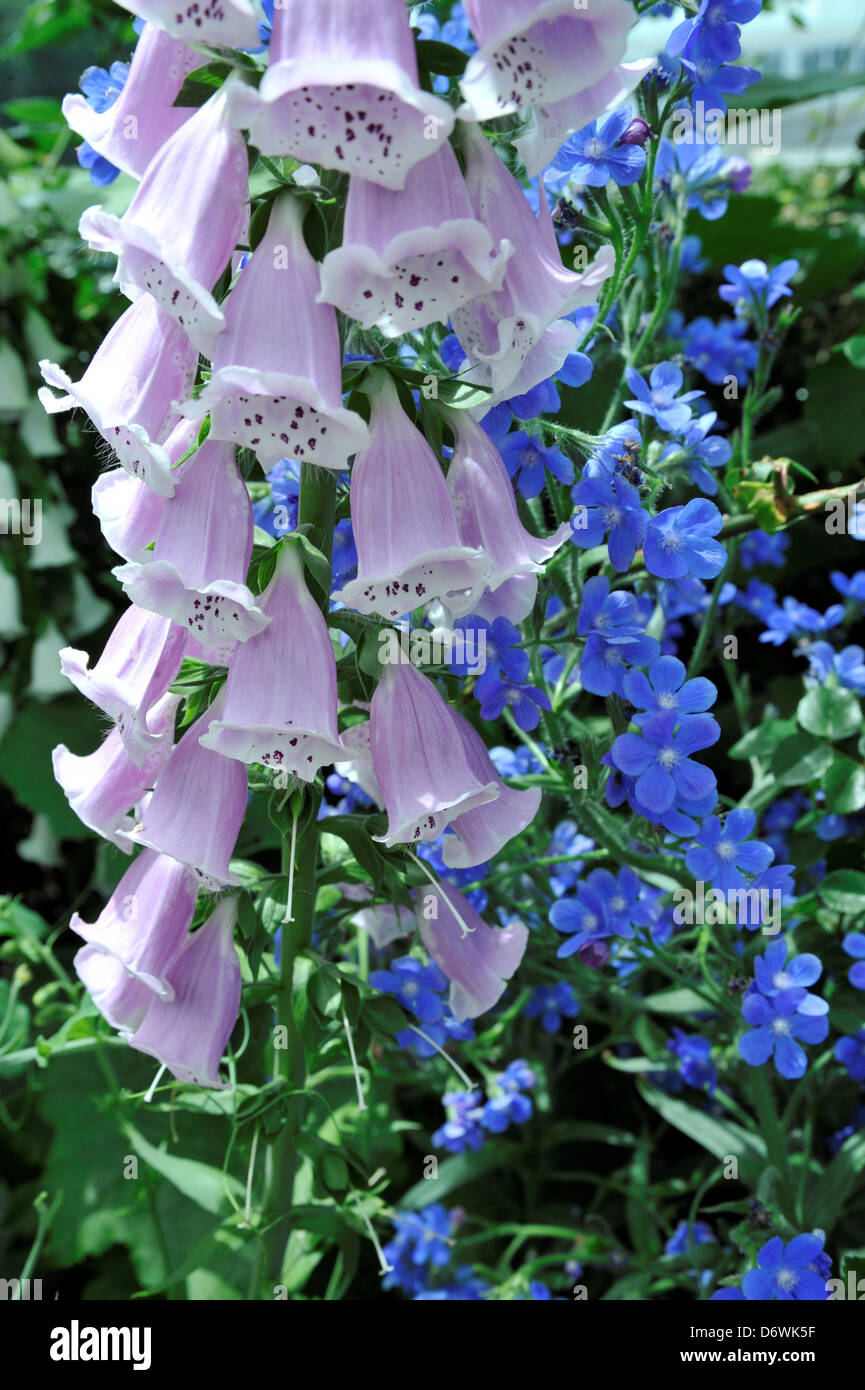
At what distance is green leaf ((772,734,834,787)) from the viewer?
2.50 feet

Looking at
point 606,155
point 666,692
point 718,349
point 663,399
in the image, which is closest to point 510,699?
point 666,692

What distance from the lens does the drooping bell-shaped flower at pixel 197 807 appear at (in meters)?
0.54

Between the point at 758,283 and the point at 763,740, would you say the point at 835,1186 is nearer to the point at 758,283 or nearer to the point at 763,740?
the point at 763,740

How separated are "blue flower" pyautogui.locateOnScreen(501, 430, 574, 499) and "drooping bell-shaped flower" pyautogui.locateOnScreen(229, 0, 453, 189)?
8.2 inches

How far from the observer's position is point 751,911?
2.12ft

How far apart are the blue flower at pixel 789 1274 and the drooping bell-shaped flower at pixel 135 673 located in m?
0.42

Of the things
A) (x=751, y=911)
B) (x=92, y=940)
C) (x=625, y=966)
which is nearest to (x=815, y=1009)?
(x=751, y=911)

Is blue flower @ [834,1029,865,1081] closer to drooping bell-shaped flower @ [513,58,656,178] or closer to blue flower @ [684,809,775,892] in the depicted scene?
blue flower @ [684,809,775,892]

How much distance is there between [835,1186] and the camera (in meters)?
0.73

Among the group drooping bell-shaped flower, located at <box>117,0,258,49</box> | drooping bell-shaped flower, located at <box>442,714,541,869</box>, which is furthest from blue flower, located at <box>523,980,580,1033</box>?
drooping bell-shaped flower, located at <box>117,0,258,49</box>

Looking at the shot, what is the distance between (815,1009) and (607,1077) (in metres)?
0.44

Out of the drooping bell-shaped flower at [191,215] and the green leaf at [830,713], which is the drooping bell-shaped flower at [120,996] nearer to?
the drooping bell-shaped flower at [191,215]

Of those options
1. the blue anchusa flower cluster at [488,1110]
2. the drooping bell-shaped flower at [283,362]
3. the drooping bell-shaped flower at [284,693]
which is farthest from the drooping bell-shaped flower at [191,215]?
the blue anchusa flower cluster at [488,1110]
